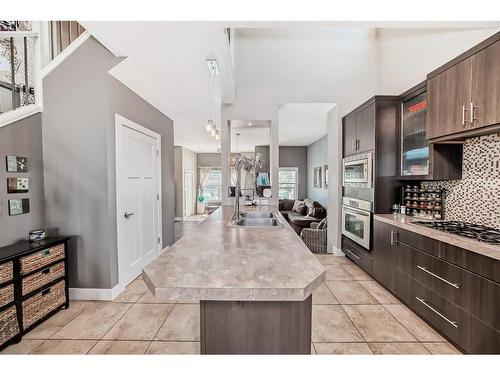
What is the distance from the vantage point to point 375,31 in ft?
13.2

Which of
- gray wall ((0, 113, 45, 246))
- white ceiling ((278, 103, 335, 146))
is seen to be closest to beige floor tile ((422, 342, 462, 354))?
white ceiling ((278, 103, 335, 146))

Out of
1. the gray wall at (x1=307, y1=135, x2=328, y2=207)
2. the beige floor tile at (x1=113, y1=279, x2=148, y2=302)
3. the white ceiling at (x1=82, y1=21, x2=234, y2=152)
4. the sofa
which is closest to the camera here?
the white ceiling at (x1=82, y1=21, x2=234, y2=152)

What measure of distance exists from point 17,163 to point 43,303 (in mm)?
1283

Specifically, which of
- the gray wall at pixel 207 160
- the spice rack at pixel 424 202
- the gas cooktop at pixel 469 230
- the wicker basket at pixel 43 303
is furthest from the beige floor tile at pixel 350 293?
the gray wall at pixel 207 160

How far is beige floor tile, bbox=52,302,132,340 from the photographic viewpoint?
2.06m

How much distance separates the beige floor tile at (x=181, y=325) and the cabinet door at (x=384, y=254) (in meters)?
2.08

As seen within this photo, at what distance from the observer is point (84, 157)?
8.57ft

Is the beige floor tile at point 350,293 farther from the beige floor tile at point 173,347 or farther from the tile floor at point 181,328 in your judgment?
the beige floor tile at point 173,347

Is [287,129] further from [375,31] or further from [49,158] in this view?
[49,158]

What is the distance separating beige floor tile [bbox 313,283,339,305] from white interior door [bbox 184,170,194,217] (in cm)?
708

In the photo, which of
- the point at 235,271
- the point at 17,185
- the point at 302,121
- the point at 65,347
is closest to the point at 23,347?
the point at 65,347

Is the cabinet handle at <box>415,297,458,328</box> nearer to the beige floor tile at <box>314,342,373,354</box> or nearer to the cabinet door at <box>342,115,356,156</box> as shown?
the beige floor tile at <box>314,342,373,354</box>

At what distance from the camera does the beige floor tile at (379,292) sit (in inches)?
105
